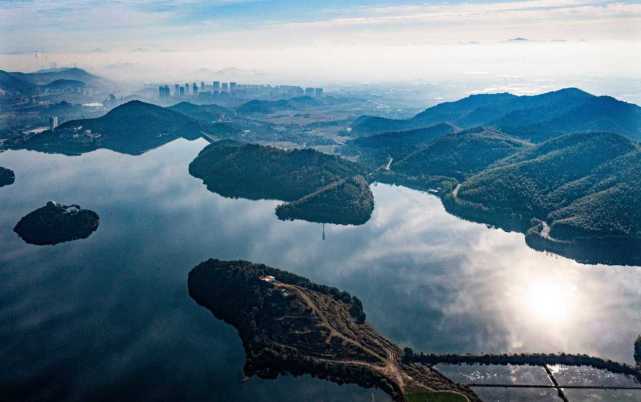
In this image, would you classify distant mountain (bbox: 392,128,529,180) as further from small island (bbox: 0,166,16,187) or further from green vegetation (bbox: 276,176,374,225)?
small island (bbox: 0,166,16,187)

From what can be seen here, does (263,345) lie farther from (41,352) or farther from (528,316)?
(528,316)

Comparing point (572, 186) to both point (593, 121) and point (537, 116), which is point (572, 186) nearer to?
point (593, 121)

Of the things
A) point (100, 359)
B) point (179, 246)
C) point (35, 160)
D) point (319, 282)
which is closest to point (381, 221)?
point (319, 282)

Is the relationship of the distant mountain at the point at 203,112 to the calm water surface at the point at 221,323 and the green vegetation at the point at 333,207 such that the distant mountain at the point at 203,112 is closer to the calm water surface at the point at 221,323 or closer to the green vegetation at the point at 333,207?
the calm water surface at the point at 221,323

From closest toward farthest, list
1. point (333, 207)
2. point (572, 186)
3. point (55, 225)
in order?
point (55, 225), point (333, 207), point (572, 186)

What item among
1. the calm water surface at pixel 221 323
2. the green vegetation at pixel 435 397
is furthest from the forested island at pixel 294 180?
the green vegetation at pixel 435 397

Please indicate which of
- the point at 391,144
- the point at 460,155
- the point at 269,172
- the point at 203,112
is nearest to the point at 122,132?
the point at 203,112
